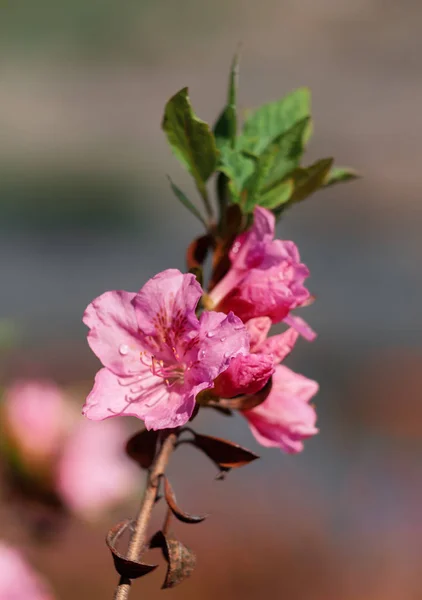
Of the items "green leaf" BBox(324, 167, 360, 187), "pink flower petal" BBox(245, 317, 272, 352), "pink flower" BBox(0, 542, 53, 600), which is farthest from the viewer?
"pink flower" BBox(0, 542, 53, 600)

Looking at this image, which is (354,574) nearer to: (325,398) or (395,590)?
(395,590)

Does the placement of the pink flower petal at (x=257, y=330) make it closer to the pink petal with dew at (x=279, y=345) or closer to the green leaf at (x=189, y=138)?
the pink petal with dew at (x=279, y=345)

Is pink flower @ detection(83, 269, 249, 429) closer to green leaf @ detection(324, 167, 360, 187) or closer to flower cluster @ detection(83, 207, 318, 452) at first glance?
flower cluster @ detection(83, 207, 318, 452)

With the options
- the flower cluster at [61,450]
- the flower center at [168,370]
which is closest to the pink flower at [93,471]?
the flower cluster at [61,450]

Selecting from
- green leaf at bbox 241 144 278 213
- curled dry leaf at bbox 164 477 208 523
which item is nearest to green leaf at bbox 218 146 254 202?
green leaf at bbox 241 144 278 213

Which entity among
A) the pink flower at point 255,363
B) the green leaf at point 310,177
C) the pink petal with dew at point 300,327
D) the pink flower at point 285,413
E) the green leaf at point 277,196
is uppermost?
the green leaf at point 310,177

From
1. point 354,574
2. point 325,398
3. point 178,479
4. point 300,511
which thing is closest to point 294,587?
point 354,574
